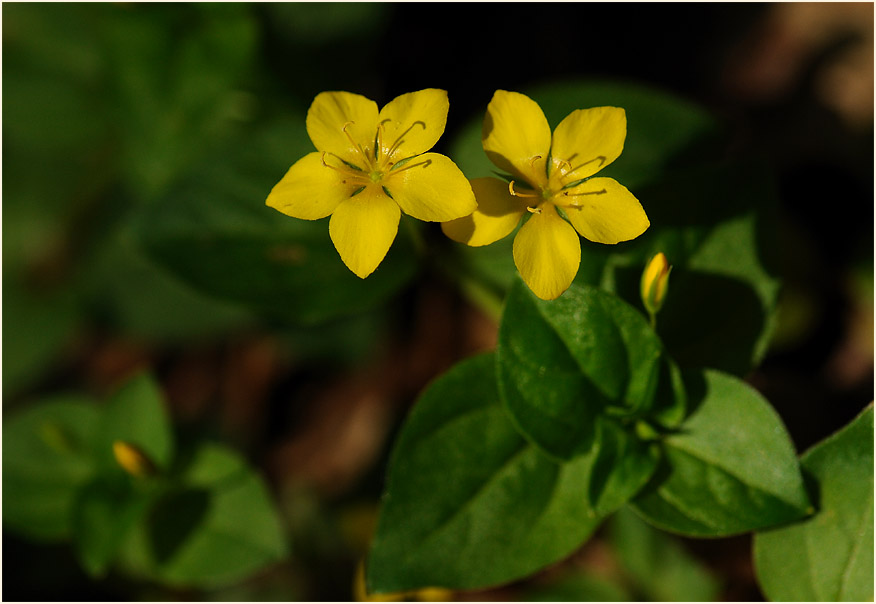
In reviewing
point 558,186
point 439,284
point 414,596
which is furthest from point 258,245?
point 439,284

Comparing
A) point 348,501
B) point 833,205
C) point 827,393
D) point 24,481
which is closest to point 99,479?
point 24,481

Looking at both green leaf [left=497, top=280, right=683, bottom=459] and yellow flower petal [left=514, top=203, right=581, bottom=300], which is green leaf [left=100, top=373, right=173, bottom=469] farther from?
yellow flower petal [left=514, top=203, right=581, bottom=300]

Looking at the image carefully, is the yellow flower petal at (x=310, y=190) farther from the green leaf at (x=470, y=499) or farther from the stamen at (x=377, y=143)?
the green leaf at (x=470, y=499)

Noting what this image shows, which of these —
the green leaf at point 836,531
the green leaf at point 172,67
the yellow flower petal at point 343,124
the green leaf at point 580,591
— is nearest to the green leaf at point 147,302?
the green leaf at point 172,67

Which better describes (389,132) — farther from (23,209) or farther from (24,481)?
(23,209)

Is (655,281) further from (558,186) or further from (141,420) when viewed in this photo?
(141,420)

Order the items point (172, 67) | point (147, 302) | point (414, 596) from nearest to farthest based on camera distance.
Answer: point (414, 596)
point (172, 67)
point (147, 302)

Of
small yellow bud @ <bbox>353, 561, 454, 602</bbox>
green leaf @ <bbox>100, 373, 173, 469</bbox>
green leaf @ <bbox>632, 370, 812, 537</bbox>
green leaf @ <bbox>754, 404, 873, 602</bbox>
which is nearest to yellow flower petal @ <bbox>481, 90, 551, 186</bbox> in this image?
green leaf @ <bbox>632, 370, 812, 537</bbox>
